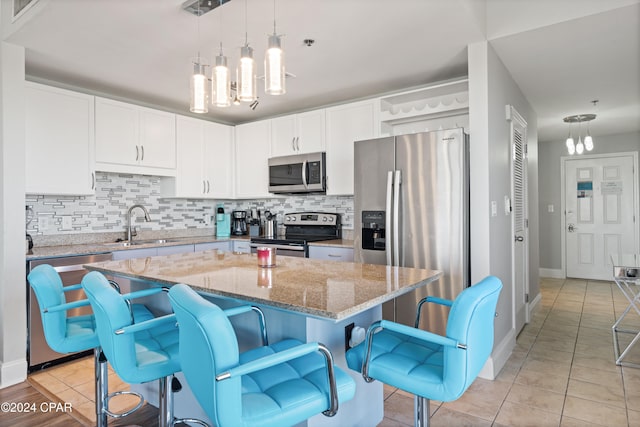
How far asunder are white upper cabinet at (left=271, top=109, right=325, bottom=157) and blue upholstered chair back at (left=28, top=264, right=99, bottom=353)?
282 cm

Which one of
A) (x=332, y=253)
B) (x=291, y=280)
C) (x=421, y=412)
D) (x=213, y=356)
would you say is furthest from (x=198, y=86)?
(x=332, y=253)

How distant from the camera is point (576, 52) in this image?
2930 mm

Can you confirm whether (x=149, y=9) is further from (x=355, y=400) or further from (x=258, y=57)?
(x=355, y=400)

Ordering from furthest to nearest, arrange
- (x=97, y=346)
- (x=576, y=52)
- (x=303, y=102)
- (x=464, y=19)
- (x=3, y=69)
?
(x=303, y=102)
(x=576, y=52)
(x=3, y=69)
(x=464, y=19)
(x=97, y=346)

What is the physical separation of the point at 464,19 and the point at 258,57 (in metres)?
1.51

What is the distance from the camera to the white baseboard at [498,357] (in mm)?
2734

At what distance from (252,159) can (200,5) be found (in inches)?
101

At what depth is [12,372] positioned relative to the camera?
2705 mm

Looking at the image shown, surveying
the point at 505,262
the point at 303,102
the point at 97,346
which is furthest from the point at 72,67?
the point at 505,262

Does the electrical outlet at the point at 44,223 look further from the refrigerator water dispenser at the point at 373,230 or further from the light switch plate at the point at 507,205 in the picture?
the light switch plate at the point at 507,205

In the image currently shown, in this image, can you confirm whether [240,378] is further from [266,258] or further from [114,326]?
[266,258]

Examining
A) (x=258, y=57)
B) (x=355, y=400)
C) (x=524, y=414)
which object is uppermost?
(x=258, y=57)

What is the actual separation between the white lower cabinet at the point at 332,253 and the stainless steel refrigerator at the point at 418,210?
1.13ft

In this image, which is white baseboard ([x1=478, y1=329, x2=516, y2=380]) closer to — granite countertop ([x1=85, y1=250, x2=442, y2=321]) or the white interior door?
granite countertop ([x1=85, y1=250, x2=442, y2=321])
